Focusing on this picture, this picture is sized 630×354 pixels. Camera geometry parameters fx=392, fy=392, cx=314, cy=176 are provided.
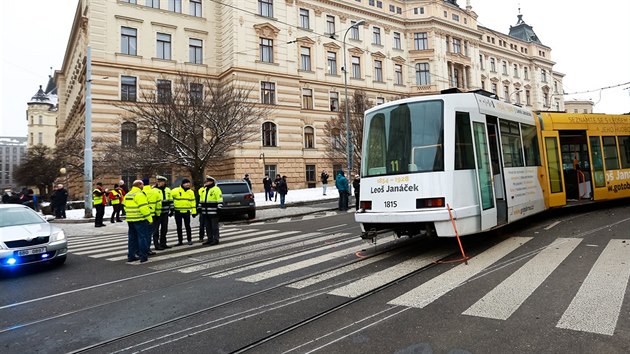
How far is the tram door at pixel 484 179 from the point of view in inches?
291

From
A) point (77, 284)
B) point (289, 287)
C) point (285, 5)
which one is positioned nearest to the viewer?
point (289, 287)

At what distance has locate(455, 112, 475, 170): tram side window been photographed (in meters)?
7.07

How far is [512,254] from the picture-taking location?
7117 millimetres

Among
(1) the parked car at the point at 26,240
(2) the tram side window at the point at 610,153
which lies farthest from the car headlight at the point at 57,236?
(2) the tram side window at the point at 610,153

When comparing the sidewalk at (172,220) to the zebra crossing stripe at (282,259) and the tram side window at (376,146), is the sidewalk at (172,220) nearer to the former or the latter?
the zebra crossing stripe at (282,259)

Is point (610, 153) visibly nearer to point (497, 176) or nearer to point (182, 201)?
point (497, 176)

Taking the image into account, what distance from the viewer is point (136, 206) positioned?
8555mm

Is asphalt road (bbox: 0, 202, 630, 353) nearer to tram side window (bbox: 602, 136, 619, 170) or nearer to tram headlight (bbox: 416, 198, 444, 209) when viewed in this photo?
tram headlight (bbox: 416, 198, 444, 209)

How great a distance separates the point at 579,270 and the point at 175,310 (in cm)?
580

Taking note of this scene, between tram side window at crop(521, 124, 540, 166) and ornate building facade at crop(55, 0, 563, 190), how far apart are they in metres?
17.1

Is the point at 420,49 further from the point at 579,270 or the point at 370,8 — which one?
the point at 579,270

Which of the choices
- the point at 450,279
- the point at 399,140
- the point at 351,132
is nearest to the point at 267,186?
the point at 351,132

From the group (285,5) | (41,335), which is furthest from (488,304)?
(285,5)

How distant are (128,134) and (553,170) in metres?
27.0
